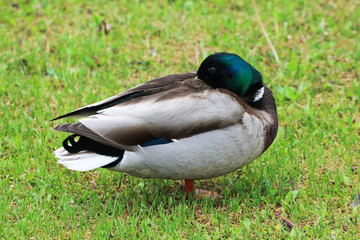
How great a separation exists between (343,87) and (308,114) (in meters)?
0.74

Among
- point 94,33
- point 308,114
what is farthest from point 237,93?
point 94,33

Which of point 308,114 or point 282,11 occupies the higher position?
point 282,11

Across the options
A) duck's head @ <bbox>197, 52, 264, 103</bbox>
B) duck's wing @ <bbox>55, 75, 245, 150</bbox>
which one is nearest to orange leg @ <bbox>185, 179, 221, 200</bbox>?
duck's wing @ <bbox>55, 75, 245, 150</bbox>

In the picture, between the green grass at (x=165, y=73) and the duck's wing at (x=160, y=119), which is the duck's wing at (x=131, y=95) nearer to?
the duck's wing at (x=160, y=119)

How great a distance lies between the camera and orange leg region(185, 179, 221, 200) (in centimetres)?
398

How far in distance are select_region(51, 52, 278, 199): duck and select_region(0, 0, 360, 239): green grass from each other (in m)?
0.40

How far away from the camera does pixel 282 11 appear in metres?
6.73

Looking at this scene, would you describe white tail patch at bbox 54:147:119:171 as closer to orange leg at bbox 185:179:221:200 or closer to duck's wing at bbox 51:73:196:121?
duck's wing at bbox 51:73:196:121

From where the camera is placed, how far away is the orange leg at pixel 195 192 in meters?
3.98

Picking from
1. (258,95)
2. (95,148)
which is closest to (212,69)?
(258,95)

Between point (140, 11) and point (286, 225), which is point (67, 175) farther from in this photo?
point (140, 11)

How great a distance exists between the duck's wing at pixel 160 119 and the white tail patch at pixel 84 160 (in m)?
0.15

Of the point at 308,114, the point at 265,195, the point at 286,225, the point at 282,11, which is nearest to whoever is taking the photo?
the point at 286,225

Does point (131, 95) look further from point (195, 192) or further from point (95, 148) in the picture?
point (195, 192)
